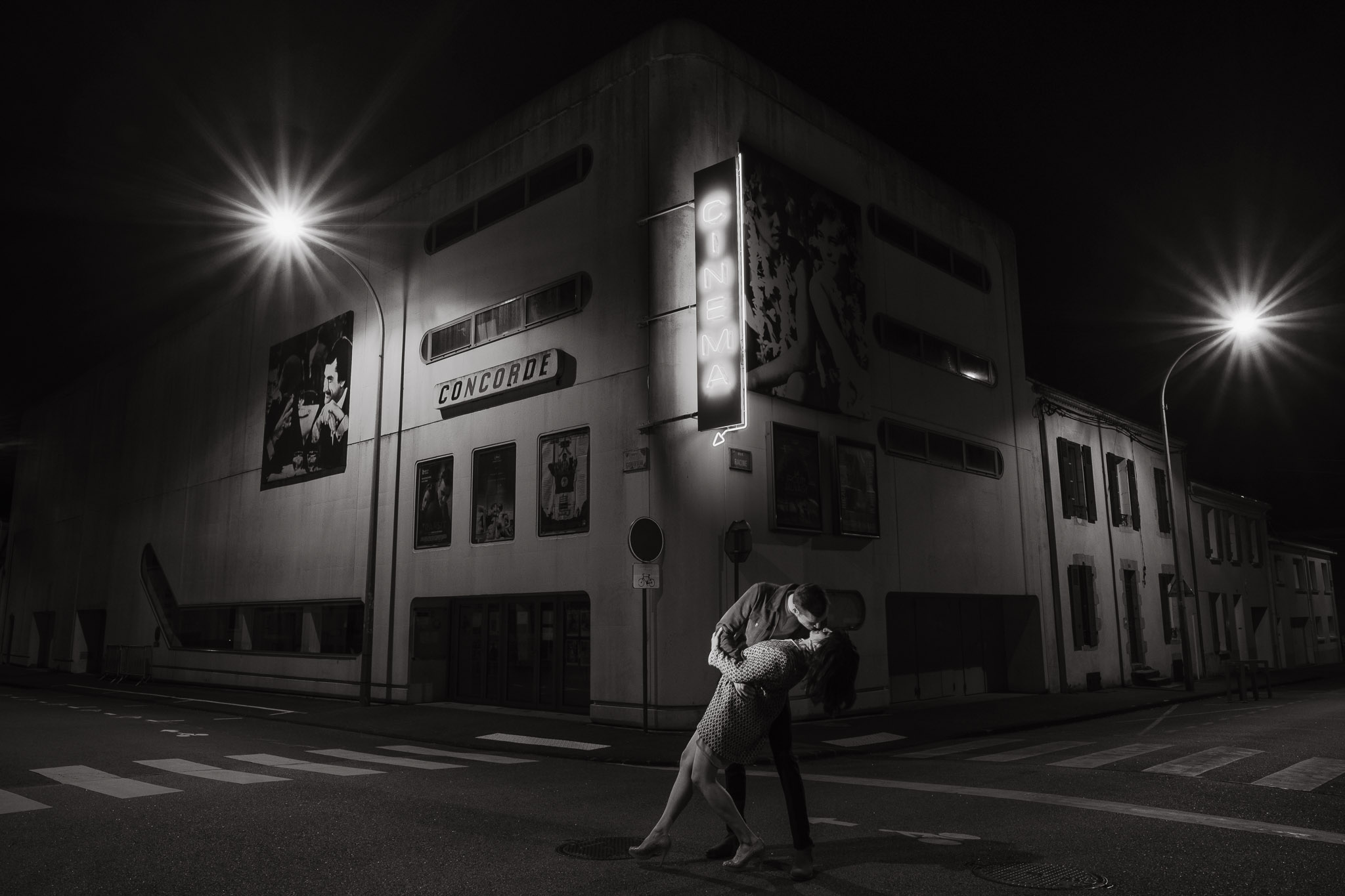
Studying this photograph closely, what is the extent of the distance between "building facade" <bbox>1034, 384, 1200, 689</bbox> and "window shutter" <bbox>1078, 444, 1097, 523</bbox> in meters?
0.04

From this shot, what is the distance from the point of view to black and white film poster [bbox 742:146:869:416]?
17188 mm

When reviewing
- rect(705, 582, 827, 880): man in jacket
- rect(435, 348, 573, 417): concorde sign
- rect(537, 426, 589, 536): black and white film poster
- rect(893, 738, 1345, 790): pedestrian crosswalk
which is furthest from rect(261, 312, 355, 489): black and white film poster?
rect(705, 582, 827, 880): man in jacket

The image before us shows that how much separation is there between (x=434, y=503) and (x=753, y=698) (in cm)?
1595

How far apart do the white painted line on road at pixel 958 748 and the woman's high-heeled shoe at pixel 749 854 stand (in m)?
7.31

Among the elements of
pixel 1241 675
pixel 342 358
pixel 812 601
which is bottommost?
pixel 1241 675

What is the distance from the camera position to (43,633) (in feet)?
139

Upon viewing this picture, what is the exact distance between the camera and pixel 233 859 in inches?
231

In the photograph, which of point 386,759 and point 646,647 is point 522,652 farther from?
point 386,759

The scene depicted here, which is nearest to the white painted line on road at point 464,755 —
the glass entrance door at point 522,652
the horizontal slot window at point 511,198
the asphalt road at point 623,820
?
the asphalt road at point 623,820

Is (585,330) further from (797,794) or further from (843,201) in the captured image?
(797,794)

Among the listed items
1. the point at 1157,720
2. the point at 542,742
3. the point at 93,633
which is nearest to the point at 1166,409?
the point at 1157,720

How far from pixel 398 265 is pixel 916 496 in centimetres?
1415

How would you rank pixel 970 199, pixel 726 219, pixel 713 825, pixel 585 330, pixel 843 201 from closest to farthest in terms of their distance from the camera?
pixel 713 825 < pixel 726 219 < pixel 585 330 < pixel 843 201 < pixel 970 199

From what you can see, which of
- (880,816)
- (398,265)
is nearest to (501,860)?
(880,816)
